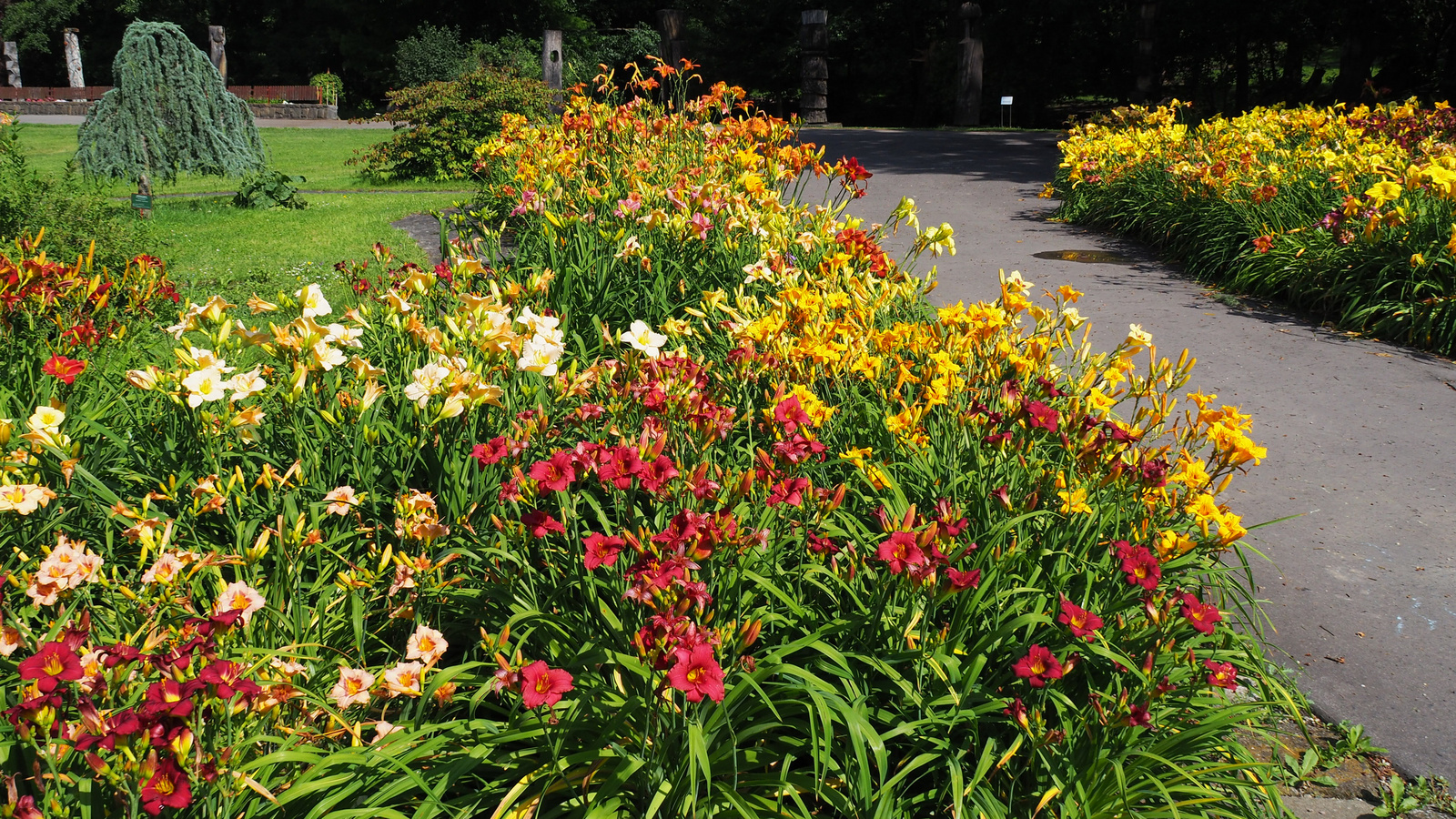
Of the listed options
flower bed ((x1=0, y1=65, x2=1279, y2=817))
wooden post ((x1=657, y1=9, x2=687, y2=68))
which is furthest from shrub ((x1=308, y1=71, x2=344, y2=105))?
flower bed ((x1=0, y1=65, x2=1279, y2=817))

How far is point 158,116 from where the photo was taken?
975 cm

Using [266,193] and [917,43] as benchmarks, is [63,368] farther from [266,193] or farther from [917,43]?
[917,43]

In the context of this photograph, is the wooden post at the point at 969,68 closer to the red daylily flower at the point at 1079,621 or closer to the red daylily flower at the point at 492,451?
the red daylily flower at the point at 492,451

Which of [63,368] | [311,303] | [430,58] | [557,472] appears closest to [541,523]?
[557,472]

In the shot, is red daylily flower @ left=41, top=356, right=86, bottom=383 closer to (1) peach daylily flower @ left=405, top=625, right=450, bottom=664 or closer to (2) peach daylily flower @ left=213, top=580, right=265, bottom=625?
(2) peach daylily flower @ left=213, top=580, right=265, bottom=625

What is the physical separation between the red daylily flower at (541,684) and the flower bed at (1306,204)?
18.1ft

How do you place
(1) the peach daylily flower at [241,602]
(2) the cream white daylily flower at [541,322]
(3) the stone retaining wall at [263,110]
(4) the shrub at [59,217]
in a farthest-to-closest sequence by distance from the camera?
(3) the stone retaining wall at [263,110], (4) the shrub at [59,217], (2) the cream white daylily flower at [541,322], (1) the peach daylily flower at [241,602]

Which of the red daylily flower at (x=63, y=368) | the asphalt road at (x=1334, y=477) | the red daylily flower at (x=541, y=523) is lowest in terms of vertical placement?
the asphalt road at (x=1334, y=477)

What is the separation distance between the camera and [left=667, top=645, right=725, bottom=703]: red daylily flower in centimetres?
150

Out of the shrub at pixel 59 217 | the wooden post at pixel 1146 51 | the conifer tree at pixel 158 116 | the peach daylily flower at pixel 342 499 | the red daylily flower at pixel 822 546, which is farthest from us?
the wooden post at pixel 1146 51

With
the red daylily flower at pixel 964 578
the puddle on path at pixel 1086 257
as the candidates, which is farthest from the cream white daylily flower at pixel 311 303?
the puddle on path at pixel 1086 257

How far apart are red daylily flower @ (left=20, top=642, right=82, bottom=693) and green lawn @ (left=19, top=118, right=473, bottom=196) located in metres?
7.73

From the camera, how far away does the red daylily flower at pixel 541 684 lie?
1.54 metres

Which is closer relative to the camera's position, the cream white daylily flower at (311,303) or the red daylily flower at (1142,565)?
the red daylily flower at (1142,565)
